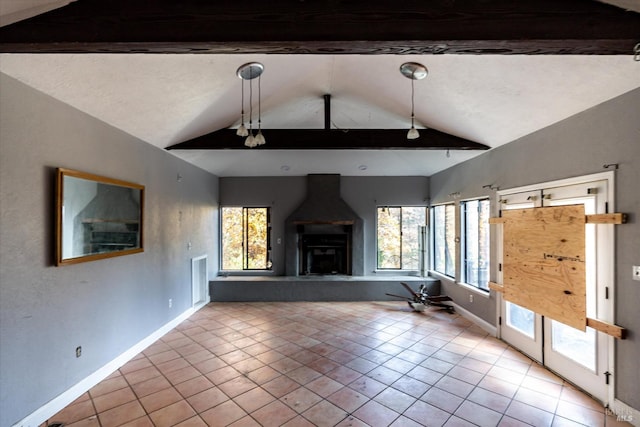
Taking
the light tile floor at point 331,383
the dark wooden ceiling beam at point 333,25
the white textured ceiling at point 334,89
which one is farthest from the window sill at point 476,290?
the dark wooden ceiling beam at point 333,25

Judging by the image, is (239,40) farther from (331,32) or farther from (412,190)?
(412,190)

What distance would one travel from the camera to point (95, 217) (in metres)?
Answer: 2.80

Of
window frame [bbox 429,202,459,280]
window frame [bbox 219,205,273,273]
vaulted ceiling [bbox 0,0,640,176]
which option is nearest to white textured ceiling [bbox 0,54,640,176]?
vaulted ceiling [bbox 0,0,640,176]

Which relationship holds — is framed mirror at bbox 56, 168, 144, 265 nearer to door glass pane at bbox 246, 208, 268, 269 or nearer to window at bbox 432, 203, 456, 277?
door glass pane at bbox 246, 208, 268, 269

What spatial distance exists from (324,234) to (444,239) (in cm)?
254

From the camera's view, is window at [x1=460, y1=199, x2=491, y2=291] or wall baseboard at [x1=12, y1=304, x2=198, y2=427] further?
window at [x1=460, y1=199, x2=491, y2=291]

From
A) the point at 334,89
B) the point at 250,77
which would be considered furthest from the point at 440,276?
the point at 250,77

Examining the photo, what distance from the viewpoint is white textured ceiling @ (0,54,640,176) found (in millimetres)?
2275

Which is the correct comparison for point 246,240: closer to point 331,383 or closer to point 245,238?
point 245,238

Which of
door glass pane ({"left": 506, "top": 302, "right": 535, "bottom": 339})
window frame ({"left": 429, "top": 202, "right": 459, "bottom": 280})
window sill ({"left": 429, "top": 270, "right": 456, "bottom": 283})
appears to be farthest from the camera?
window sill ({"left": 429, "top": 270, "right": 456, "bottom": 283})

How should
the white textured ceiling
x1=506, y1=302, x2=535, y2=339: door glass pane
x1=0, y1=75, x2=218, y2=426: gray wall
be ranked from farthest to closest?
x1=506, y1=302, x2=535, y2=339: door glass pane
the white textured ceiling
x1=0, y1=75, x2=218, y2=426: gray wall

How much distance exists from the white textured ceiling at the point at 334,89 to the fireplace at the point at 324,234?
2.06 m

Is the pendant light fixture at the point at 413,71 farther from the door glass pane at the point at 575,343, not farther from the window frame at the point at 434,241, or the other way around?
the window frame at the point at 434,241

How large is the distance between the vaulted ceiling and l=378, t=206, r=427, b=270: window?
6.11 ft
